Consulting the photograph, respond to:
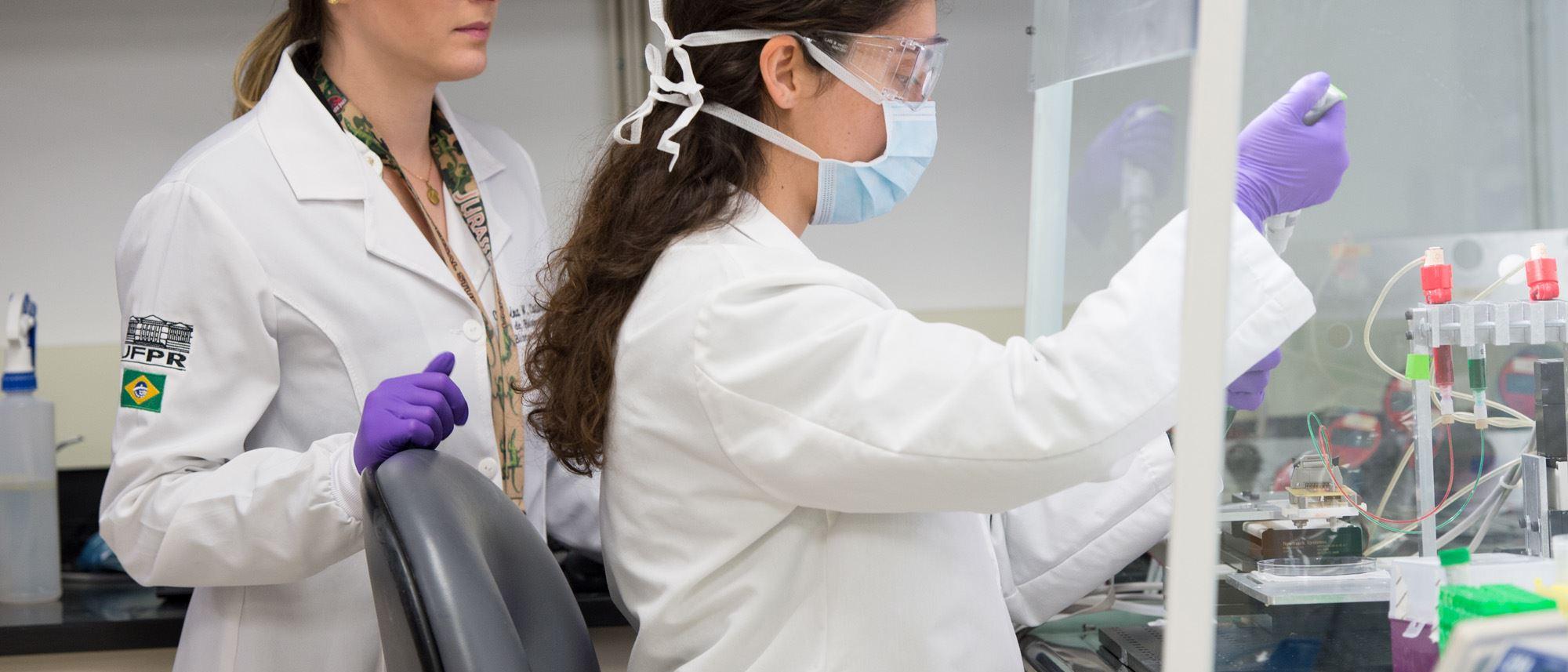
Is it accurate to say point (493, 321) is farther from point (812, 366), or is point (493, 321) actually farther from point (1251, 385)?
point (1251, 385)

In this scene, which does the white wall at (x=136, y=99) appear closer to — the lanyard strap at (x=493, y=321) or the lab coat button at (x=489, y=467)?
the lanyard strap at (x=493, y=321)

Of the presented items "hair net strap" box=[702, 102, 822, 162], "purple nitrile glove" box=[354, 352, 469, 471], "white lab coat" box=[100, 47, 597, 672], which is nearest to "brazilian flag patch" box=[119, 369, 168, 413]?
"white lab coat" box=[100, 47, 597, 672]

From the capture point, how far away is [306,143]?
1.27m

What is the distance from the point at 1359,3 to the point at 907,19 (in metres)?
0.52

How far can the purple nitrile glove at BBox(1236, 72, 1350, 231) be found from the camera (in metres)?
0.94

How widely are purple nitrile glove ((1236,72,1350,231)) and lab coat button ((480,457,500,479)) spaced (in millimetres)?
789

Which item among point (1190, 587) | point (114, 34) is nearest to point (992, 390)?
point (1190, 587)

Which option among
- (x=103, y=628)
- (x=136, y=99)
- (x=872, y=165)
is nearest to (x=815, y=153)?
(x=872, y=165)

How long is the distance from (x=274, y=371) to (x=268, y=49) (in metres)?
0.45

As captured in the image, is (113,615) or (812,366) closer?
(812,366)

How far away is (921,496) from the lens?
787 millimetres

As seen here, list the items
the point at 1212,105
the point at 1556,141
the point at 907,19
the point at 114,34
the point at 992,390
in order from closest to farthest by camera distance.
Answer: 1. the point at 1212,105
2. the point at 992,390
3. the point at 907,19
4. the point at 1556,141
5. the point at 114,34

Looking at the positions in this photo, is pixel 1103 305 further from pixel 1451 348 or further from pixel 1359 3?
pixel 1359 3

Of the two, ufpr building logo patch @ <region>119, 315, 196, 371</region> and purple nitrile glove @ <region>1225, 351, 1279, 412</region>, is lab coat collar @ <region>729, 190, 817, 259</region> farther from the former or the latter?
ufpr building logo patch @ <region>119, 315, 196, 371</region>
